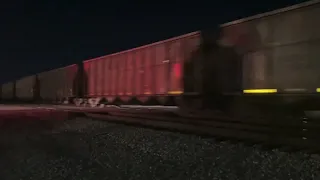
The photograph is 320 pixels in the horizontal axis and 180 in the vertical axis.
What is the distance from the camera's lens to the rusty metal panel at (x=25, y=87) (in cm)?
→ 3863

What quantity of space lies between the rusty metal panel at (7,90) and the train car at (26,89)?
372cm

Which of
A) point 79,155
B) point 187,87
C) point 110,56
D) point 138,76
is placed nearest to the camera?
point 79,155

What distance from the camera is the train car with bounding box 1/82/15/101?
49169 millimetres

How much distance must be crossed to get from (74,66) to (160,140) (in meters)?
19.8

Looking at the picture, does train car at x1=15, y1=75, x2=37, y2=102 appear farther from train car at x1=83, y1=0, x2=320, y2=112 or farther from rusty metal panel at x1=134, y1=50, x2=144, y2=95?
train car at x1=83, y1=0, x2=320, y2=112

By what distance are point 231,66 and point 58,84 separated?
2112 cm

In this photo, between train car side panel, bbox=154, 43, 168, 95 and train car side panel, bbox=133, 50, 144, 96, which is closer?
train car side panel, bbox=154, 43, 168, 95

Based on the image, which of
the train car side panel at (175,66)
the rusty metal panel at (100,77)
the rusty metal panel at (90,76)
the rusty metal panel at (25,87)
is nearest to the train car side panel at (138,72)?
the train car side panel at (175,66)

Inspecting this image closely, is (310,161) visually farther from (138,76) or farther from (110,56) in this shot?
(110,56)

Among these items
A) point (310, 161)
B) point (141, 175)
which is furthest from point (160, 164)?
point (310, 161)

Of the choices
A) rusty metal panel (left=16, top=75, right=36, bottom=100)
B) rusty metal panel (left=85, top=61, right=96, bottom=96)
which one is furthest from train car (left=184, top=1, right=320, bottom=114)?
rusty metal panel (left=16, top=75, right=36, bottom=100)

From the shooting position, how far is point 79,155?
7.05 meters

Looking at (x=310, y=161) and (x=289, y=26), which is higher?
(x=289, y=26)

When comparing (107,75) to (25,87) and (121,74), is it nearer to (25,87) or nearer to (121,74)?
(121,74)
